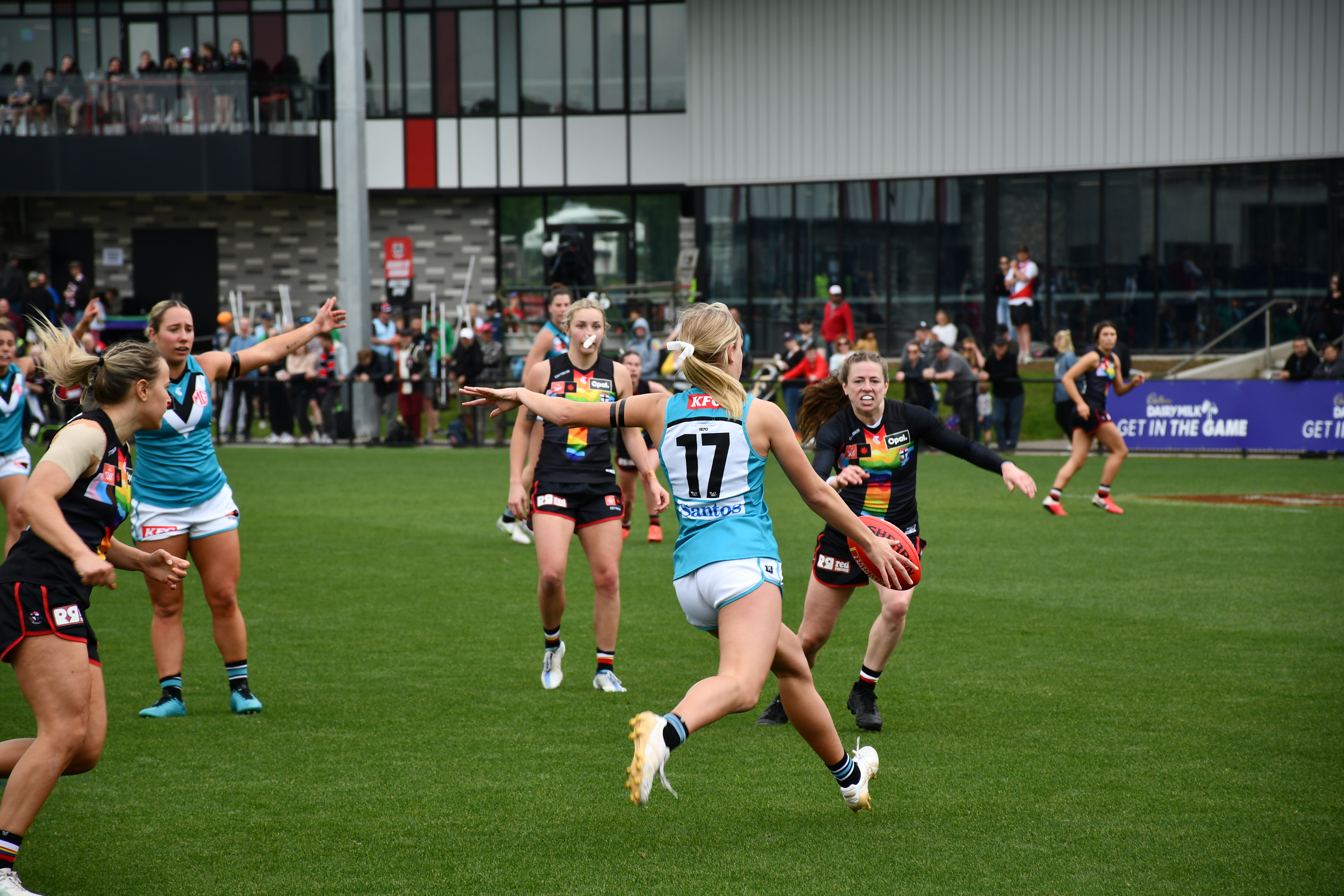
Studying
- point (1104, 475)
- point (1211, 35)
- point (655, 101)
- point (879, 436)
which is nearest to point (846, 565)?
point (879, 436)

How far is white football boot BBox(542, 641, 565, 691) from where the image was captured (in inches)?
274

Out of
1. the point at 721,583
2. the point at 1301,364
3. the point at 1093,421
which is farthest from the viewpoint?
the point at 1301,364

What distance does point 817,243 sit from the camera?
92.0 ft

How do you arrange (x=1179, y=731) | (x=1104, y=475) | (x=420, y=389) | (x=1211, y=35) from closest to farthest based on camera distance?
(x=1179, y=731) < (x=1104, y=475) < (x=420, y=389) < (x=1211, y=35)

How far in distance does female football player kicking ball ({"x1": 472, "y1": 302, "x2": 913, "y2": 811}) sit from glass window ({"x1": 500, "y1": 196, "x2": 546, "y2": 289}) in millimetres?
27144

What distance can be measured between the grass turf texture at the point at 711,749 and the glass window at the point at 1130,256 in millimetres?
16380

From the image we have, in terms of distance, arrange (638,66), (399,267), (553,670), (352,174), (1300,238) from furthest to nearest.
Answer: (638,66)
(399,267)
(352,174)
(1300,238)
(553,670)

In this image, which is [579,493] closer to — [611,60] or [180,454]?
[180,454]

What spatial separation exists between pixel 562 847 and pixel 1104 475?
34.3 feet

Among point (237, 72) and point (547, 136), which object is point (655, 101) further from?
point (237, 72)

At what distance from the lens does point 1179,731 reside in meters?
5.97

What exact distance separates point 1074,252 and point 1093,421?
1380 centimetres

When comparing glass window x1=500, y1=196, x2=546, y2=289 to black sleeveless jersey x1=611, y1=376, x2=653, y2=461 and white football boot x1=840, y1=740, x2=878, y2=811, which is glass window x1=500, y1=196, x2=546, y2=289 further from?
white football boot x1=840, y1=740, x2=878, y2=811

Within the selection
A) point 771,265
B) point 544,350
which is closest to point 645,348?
point 771,265
